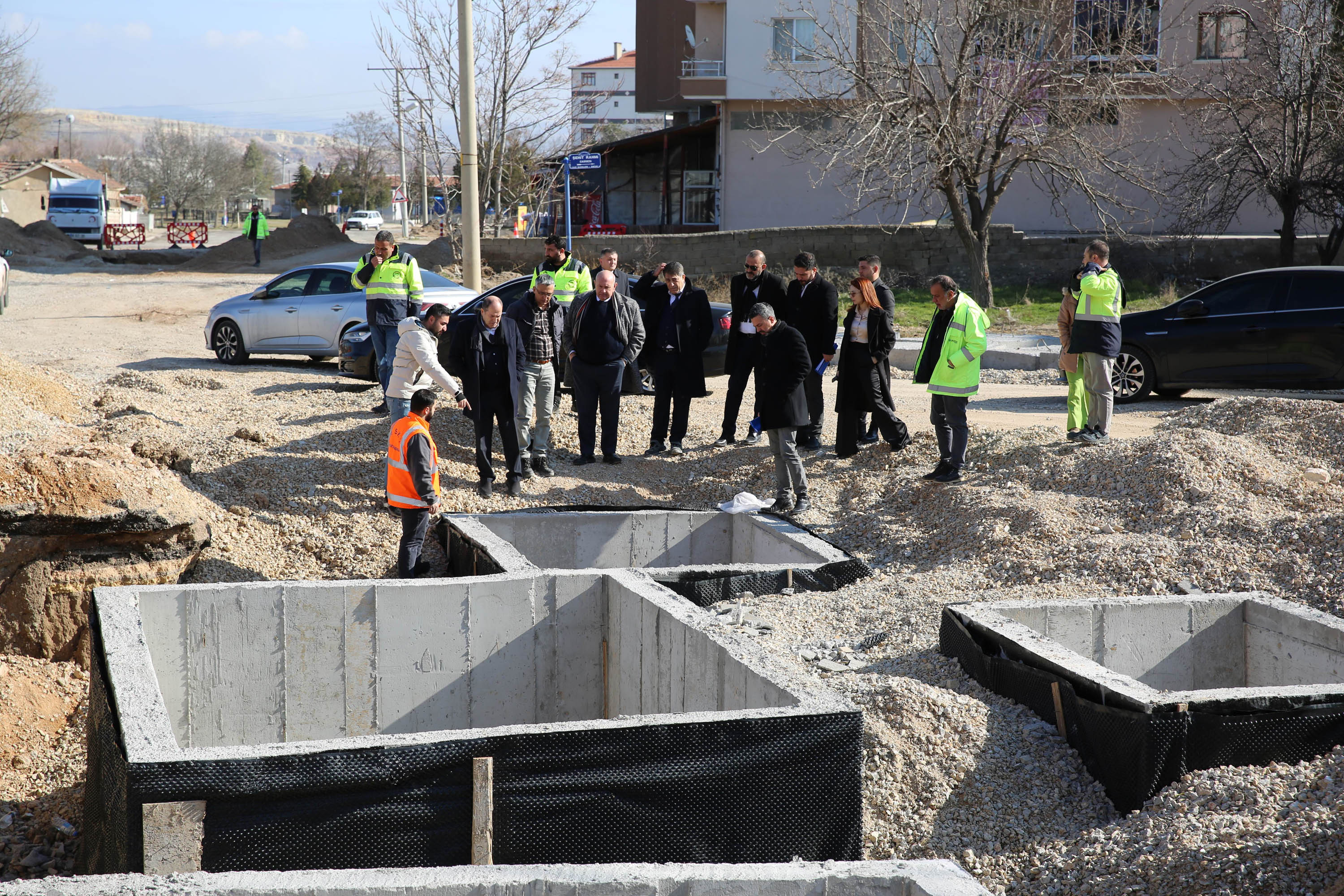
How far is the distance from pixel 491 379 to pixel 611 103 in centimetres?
11475

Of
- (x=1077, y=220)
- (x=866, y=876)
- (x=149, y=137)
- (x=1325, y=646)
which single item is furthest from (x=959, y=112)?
(x=149, y=137)

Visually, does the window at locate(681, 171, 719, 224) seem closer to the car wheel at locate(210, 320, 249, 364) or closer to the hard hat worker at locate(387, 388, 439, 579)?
the car wheel at locate(210, 320, 249, 364)

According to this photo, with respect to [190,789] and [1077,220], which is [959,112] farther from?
[190,789]

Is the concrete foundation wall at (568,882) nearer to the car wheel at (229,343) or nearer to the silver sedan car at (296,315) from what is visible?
the silver sedan car at (296,315)

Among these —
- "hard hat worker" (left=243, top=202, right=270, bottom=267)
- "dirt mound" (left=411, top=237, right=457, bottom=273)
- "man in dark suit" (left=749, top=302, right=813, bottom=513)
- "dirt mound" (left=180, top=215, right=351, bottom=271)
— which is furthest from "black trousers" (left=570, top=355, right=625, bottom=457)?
"dirt mound" (left=180, top=215, right=351, bottom=271)

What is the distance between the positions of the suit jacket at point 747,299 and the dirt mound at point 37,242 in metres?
33.7

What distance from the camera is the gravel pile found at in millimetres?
5098

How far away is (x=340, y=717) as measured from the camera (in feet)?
23.1

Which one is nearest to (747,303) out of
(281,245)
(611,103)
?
(281,245)

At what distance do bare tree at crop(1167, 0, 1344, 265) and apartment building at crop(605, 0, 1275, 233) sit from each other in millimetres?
1223

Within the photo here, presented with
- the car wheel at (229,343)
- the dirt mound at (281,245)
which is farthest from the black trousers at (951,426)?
the dirt mound at (281,245)

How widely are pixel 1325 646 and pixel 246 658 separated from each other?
20.9 feet

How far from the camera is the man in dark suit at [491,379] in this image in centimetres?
1051

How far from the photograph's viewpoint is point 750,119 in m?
36.2
